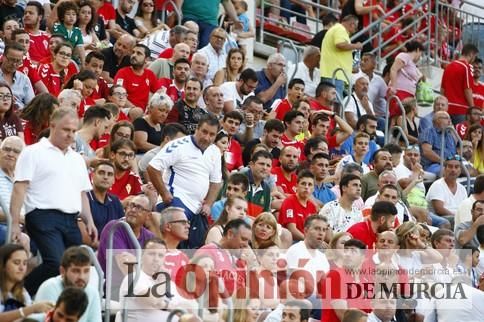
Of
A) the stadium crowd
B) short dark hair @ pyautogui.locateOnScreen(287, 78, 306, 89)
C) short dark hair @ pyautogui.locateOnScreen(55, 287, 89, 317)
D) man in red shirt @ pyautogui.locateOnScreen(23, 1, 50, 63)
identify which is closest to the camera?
short dark hair @ pyautogui.locateOnScreen(55, 287, 89, 317)

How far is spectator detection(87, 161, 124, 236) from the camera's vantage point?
14828 millimetres

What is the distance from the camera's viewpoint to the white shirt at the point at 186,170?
16.4 metres

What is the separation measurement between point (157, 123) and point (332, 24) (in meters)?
6.34

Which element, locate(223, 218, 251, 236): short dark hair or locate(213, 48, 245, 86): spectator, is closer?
locate(223, 218, 251, 236): short dark hair

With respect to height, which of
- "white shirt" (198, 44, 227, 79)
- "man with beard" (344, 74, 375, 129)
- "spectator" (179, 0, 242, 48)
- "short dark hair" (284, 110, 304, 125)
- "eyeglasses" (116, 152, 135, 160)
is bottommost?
"eyeglasses" (116, 152, 135, 160)

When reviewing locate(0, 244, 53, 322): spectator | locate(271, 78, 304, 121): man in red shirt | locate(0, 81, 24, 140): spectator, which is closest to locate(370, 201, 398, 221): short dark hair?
locate(0, 81, 24, 140): spectator

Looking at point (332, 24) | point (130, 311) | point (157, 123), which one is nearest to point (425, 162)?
point (332, 24)

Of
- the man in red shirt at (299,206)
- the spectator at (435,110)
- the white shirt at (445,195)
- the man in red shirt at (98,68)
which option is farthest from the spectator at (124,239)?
the spectator at (435,110)

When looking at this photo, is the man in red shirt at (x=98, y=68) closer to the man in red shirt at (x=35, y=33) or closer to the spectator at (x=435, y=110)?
the man in red shirt at (x=35, y=33)

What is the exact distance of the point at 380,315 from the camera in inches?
594

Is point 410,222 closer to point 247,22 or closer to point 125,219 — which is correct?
point 125,219

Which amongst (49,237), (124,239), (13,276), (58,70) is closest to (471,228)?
(58,70)

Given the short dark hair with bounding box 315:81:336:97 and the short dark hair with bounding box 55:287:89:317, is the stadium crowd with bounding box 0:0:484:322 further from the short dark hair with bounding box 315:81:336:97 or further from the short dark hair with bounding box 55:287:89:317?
the short dark hair with bounding box 315:81:336:97

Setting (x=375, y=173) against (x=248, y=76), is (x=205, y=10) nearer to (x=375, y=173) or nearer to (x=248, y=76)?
(x=248, y=76)
